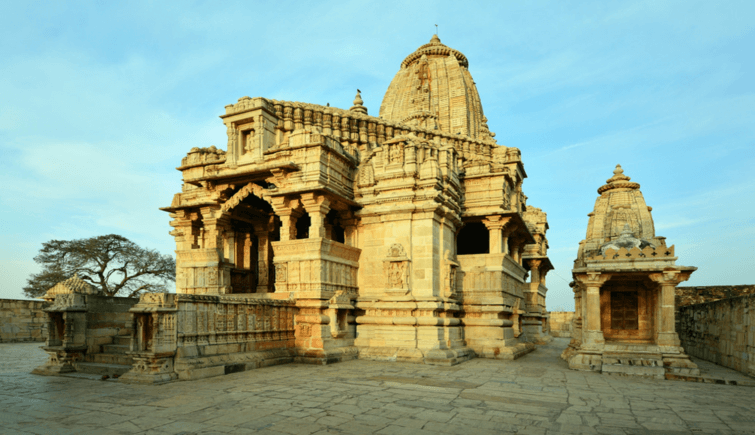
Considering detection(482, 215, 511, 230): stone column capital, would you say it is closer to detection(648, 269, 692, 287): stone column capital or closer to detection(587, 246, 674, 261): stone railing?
detection(587, 246, 674, 261): stone railing

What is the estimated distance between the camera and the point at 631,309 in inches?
578

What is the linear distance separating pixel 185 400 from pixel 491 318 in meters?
10.7

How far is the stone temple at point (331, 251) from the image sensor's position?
42.8 ft

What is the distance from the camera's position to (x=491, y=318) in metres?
16.0

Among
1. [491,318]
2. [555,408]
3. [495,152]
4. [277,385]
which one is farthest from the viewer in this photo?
[495,152]

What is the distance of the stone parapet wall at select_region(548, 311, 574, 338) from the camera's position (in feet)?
121

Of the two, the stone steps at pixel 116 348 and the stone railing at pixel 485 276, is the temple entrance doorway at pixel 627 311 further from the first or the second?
the stone steps at pixel 116 348

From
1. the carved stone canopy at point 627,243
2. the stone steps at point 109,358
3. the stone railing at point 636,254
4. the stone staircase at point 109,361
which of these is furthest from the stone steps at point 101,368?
the carved stone canopy at point 627,243

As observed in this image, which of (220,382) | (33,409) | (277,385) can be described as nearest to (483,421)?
(277,385)

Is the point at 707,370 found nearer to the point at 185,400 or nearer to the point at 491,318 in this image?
the point at 491,318

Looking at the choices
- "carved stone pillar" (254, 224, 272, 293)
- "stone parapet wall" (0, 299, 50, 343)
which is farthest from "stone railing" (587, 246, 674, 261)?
"stone parapet wall" (0, 299, 50, 343)

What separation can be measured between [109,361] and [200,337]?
2.41 meters

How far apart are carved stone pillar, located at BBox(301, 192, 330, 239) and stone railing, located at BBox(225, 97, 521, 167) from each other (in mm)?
2638

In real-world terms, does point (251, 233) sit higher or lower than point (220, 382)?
higher
